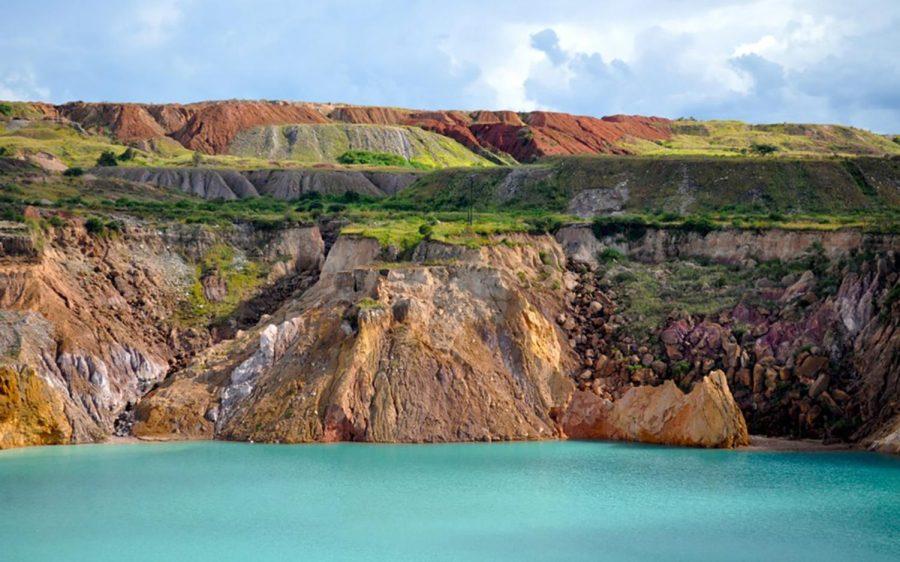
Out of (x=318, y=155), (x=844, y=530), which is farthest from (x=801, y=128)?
(x=844, y=530)

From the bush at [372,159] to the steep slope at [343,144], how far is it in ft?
4.75

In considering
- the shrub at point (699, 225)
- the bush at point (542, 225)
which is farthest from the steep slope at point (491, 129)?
the bush at point (542, 225)

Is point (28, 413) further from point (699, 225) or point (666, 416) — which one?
point (699, 225)

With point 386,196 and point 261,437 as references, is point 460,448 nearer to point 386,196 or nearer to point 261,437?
point 261,437

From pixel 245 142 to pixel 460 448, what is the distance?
83881mm

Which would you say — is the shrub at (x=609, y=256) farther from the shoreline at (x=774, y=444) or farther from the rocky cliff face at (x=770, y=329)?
the shoreline at (x=774, y=444)

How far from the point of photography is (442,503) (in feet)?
128

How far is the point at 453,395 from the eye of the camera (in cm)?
5369

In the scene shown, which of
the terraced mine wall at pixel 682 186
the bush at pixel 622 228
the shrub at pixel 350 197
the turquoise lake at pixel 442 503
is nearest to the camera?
the turquoise lake at pixel 442 503

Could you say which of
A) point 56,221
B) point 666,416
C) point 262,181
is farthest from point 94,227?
point 262,181

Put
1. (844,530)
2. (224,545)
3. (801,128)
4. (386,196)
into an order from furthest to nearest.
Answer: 1. (801,128)
2. (386,196)
3. (844,530)
4. (224,545)

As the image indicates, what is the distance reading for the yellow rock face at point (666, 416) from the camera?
2029 inches

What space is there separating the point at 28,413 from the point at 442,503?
20.7 metres

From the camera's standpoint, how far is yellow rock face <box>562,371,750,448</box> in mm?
51531
